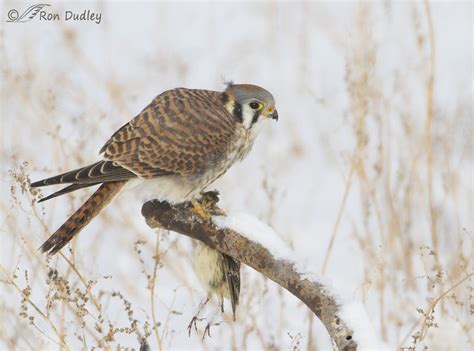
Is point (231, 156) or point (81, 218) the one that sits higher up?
point (231, 156)

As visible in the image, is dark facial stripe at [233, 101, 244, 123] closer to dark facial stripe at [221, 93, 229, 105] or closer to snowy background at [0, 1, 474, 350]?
dark facial stripe at [221, 93, 229, 105]

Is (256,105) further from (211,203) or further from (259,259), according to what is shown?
(259,259)

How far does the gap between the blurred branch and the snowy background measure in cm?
6

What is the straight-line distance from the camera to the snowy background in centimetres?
338

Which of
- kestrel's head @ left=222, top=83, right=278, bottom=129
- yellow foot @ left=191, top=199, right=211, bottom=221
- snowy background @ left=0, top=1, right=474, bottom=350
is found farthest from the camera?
snowy background @ left=0, top=1, right=474, bottom=350

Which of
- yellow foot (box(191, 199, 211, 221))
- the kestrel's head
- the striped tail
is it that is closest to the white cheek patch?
the kestrel's head

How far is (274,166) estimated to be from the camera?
219 inches

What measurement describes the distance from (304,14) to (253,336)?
3.20 metres

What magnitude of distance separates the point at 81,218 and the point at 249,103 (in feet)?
2.68

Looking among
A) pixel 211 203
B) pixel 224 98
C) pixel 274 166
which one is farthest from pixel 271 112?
pixel 274 166

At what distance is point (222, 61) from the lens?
260 inches

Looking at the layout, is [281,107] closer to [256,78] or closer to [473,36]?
[256,78]

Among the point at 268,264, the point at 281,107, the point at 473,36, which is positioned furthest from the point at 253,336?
the point at 473,36

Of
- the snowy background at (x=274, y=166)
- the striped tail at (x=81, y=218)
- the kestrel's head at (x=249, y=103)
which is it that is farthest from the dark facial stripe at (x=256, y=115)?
the striped tail at (x=81, y=218)
